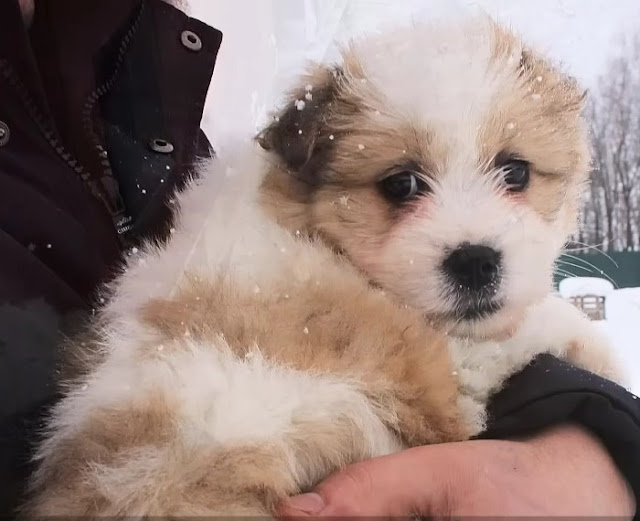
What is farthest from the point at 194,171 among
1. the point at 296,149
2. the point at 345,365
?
the point at 345,365

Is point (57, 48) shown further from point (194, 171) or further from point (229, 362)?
point (229, 362)

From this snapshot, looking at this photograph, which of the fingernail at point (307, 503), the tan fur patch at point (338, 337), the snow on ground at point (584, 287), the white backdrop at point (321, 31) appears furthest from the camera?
the snow on ground at point (584, 287)

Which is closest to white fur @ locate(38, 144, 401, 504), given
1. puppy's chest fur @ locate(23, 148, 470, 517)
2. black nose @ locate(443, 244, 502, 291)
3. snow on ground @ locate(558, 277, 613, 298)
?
puppy's chest fur @ locate(23, 148, 470, 517)

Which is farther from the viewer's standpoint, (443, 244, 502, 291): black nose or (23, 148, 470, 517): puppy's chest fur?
(443, 244, 502, 291): black nose

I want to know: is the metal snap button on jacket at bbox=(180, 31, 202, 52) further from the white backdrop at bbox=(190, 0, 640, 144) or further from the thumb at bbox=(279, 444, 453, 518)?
the thumb at bbox=(279, 444, 453, 518)

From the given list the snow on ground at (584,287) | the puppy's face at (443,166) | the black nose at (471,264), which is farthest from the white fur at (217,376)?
the snow on ground at (584,287)

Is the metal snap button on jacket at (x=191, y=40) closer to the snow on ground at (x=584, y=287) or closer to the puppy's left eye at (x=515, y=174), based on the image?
the puppy's left eye at (x=515, y=174)
